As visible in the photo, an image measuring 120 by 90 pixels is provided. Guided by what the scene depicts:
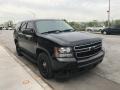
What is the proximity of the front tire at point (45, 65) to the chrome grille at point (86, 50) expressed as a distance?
2.79ft

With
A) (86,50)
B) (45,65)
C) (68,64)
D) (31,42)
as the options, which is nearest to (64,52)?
(68,64)

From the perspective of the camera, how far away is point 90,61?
15.7ft

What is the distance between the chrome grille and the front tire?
85 centimetres

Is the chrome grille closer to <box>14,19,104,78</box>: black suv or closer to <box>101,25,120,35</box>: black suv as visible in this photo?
<box>14,19,104,78</box>: black suv

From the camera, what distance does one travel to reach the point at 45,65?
5.10 metres

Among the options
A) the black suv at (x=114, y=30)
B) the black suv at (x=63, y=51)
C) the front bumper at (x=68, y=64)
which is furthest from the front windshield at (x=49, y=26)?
the black suv at (x=114, y=30)

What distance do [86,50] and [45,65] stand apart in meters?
1.27

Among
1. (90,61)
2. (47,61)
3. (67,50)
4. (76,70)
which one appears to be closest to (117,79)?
(90,61)

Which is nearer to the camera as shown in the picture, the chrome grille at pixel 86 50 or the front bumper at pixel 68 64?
the front bumper at pixel 68 64

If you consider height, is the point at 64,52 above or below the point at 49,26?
below

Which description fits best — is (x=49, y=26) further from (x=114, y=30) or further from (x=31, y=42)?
(x=114, y=30)

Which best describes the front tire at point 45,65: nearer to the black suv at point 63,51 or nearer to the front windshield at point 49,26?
the black suv at point 63,51

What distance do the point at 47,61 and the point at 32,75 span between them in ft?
2.72

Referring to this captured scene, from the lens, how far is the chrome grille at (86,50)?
4539 millimetres
